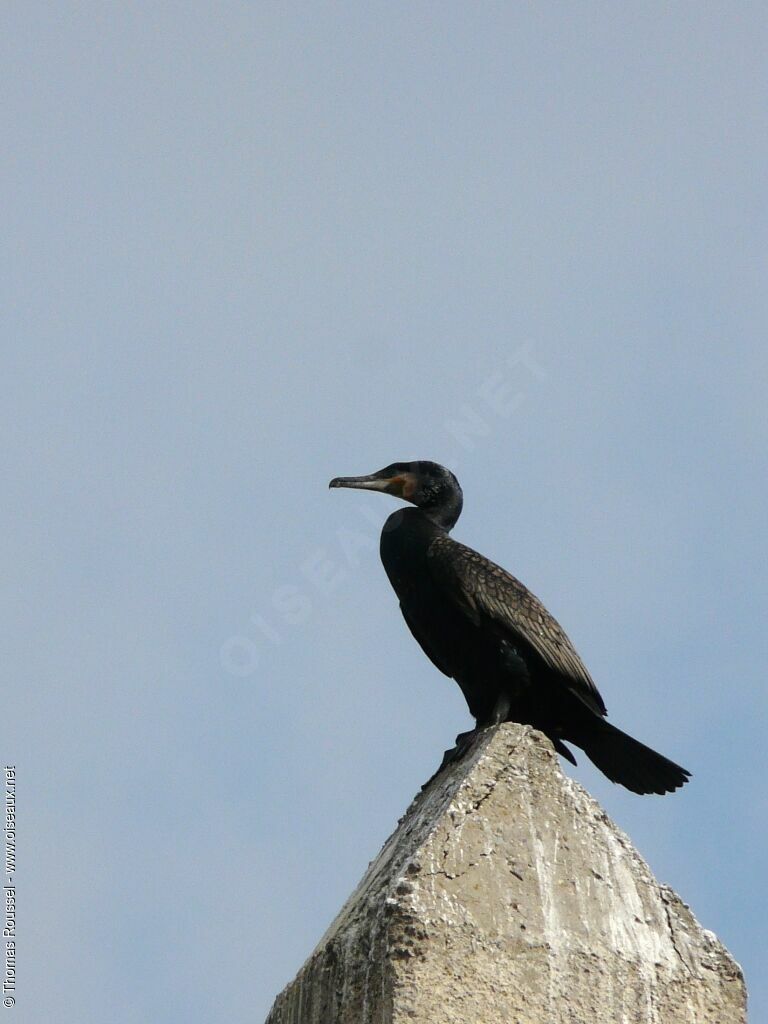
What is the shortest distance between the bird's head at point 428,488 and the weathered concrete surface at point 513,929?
3.42 m

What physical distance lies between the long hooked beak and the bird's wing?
87 centimetres

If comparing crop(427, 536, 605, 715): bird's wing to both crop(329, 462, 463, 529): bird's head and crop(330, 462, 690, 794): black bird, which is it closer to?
crop(330, 462, 690, 794): black bird

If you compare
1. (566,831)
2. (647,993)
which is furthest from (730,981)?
(566,831)

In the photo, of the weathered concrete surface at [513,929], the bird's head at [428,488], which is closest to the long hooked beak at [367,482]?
the bird's head at [428,488]

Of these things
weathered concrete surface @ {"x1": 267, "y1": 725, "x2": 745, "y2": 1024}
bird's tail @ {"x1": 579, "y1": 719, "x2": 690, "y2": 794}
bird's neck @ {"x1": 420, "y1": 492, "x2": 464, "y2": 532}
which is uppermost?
bird's neck @ {"x1": 420, "y1": 492, "x2": 464, "y2": 532}

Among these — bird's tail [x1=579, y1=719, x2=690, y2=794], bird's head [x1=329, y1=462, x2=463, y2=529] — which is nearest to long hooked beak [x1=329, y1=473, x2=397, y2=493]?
bird's head [x1=329, y1=462, x2=463, y2=529]

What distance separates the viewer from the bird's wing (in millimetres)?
6863

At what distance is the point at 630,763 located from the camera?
21.9 ft

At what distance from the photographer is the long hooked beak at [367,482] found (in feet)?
27.7

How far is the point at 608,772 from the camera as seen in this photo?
6699mm

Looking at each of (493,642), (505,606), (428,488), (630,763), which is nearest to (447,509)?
(428,488)

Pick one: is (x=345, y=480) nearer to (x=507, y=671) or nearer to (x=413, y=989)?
(x=507, y=671)

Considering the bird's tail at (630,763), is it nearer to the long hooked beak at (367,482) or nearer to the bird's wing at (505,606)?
the bird's wing at (505,606)

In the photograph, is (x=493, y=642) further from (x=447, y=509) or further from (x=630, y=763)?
(x=447, y=509)
